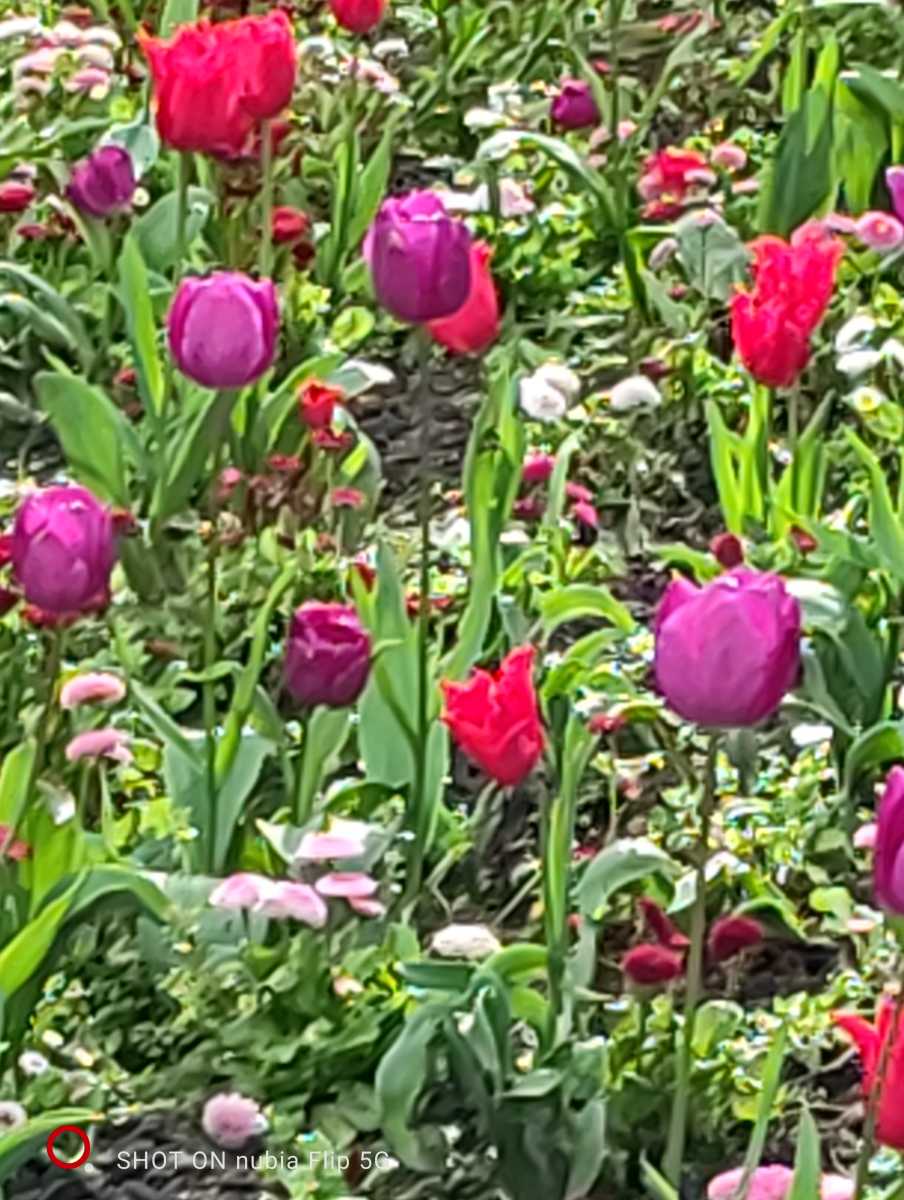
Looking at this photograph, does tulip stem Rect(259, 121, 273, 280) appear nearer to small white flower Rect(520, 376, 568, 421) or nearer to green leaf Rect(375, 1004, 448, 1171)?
small white flower Rect(520, 376, 568, 421)

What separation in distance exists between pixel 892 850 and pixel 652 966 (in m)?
0.47

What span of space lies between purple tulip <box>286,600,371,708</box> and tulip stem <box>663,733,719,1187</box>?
0.33 meters

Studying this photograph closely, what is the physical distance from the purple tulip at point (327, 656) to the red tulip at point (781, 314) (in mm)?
477

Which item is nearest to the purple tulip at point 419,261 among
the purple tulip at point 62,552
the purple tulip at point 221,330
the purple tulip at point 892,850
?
the purple tulip at point 221,330

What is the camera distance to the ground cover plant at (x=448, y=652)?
1771 millimetres

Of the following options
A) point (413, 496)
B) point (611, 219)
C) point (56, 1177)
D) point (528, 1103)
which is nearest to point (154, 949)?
point (56, 1177)

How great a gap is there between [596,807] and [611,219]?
1098 millimetres

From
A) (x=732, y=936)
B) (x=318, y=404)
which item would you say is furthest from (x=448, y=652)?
(x=732, y=936)

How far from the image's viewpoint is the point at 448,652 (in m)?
2.37

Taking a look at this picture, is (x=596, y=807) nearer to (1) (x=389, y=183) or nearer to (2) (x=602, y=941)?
(2) (x=602, y=941)

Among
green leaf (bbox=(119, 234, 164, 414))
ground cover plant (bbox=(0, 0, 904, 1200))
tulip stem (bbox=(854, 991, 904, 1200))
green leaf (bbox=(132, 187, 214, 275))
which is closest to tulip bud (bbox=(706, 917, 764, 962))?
ground cover plant (bbox=(0, 0, 904, 1200))

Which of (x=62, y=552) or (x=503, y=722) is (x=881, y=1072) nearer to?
(x=503, y=722)

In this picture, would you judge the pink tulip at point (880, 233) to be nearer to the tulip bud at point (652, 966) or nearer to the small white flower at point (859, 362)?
the small white flower at point (859, 362)

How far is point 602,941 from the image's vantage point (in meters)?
2.07
